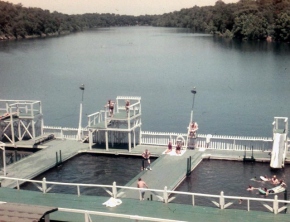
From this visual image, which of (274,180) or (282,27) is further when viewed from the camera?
(282,27)

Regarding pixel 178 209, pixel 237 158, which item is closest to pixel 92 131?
pixel 237 158

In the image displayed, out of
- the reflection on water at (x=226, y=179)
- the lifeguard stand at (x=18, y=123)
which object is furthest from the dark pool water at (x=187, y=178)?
the lifeguard stand at (x=18, y=123)

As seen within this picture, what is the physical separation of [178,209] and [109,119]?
652 inches

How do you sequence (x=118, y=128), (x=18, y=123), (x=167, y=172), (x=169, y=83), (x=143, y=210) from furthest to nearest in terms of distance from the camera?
(x=169, y=83)
(x=18, y=123)
(x=118, y=128)
(x=167, y=172)
(x=143, y=210)

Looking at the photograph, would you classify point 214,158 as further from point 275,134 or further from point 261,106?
point 261,106

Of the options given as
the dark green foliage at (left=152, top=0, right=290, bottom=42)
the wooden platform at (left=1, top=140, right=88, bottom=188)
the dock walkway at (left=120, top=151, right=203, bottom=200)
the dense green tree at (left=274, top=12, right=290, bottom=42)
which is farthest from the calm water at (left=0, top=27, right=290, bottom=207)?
the dark green foliage at (left=152, top=0, right=290, bottom=42)

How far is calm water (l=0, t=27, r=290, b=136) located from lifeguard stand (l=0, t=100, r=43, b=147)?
547 inches

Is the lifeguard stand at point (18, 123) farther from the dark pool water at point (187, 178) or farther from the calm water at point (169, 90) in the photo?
the calm water at point (169, 90)

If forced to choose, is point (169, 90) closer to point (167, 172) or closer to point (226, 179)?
point (226, 179)

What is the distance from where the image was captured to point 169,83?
84938 mm

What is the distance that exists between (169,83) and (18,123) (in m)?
47.8

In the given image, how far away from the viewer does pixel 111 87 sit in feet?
270

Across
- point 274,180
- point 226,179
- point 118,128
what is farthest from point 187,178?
point 118,128

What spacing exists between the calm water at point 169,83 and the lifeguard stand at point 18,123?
13.9m
